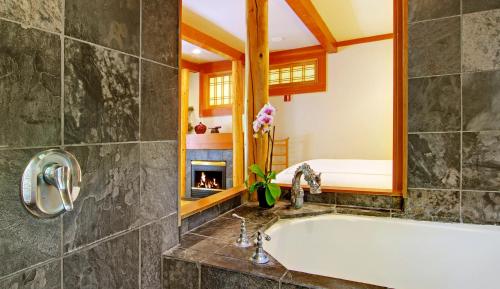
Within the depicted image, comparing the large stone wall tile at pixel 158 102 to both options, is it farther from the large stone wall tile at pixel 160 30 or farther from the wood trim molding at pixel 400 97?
the wood trim molding at pixel 400 97

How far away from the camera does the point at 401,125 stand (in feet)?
4.95

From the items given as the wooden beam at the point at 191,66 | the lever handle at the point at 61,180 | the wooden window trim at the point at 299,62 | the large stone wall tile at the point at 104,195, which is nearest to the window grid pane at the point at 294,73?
the wooden window trim at the point at 299,62

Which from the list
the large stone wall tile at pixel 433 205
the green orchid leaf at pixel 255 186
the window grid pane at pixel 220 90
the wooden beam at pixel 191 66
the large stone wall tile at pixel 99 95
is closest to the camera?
the large stone wall tile at pixel 99 95

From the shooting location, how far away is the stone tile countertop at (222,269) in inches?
32.9

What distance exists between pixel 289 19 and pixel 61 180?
11.1 feet

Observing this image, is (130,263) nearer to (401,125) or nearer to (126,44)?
(126,44)

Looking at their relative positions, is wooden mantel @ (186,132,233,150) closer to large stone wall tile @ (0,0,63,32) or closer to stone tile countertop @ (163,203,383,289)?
stone tile countertop @ (163,203,383,289)

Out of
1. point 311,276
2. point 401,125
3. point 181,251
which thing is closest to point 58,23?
point 181,251

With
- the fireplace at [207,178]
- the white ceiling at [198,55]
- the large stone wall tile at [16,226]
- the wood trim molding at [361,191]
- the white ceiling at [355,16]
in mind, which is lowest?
the fireplace at [207,178]

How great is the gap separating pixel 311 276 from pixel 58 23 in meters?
0.98

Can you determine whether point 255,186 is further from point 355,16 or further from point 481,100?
point 355,16

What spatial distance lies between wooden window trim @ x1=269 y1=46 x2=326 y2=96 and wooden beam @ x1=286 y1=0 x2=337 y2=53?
0.22 metres

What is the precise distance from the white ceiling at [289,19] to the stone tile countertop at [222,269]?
8.62 ft

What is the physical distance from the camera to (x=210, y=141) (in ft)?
15.2
